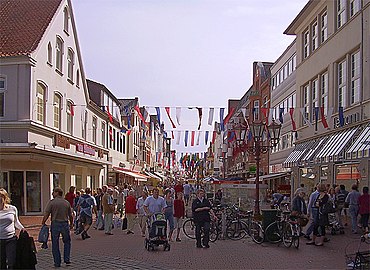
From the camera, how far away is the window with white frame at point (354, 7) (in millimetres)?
22688

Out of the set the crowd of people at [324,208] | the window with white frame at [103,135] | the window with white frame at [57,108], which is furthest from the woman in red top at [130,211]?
the window with white frame at [103,135]

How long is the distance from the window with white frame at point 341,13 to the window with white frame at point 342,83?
1846 millimetres

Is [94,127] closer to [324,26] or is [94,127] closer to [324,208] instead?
[324,26]

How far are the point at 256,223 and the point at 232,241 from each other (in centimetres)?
124

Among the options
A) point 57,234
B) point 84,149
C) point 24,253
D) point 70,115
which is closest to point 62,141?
point 70,115

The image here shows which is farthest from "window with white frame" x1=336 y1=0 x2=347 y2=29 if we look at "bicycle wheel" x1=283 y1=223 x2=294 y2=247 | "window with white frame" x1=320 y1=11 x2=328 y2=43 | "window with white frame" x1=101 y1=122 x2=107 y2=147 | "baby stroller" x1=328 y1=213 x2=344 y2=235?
"window with white frame" x1=101 y1=122 x2=107 y2=147

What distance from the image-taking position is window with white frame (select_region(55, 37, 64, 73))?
28.3 metres

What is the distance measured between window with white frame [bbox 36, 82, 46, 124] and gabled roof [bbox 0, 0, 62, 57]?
75.9 inches

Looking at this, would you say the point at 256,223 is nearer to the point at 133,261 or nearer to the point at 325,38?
the point at 133,261

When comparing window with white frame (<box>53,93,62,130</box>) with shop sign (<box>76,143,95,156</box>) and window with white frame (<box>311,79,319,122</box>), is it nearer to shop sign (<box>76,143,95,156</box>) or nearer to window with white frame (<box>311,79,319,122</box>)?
shop sign (<box>76,143,95,156</box>)

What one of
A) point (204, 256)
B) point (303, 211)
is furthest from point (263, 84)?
point (204, 256)

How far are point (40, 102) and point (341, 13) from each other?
48.2ft

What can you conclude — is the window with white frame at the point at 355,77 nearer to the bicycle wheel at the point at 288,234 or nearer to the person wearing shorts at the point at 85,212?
the bicycle wheel at the point at 288,234

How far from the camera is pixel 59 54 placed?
94.7 ft
